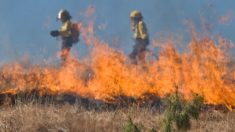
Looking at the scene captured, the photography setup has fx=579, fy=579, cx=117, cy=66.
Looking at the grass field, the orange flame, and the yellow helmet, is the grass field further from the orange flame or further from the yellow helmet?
the yellow helmet

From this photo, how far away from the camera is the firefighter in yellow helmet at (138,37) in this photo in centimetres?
1812

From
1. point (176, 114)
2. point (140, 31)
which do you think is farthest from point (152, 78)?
point (176, 114)

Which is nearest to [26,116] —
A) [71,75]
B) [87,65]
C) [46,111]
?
[46,111]

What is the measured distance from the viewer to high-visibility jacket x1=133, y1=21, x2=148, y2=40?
1811cm

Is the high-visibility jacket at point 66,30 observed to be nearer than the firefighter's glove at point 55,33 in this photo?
No

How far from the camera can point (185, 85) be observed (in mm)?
13766

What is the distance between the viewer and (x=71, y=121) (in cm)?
884

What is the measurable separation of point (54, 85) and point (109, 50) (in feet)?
8.72

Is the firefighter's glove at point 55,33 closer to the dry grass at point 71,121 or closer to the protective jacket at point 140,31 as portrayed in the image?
the protective jacket at point 140,31

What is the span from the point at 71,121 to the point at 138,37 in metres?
9.67

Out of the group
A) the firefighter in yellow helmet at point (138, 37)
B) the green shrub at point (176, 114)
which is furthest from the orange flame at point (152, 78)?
the green shrub at point (176, 114)

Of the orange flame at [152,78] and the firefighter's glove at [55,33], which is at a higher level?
the firefighter's glove at [55,33]

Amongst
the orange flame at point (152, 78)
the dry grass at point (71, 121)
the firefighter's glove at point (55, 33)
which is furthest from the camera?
the firefighter's glove at point (55, 33)

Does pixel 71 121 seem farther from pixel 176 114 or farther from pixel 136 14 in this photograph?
pixel 136 14
